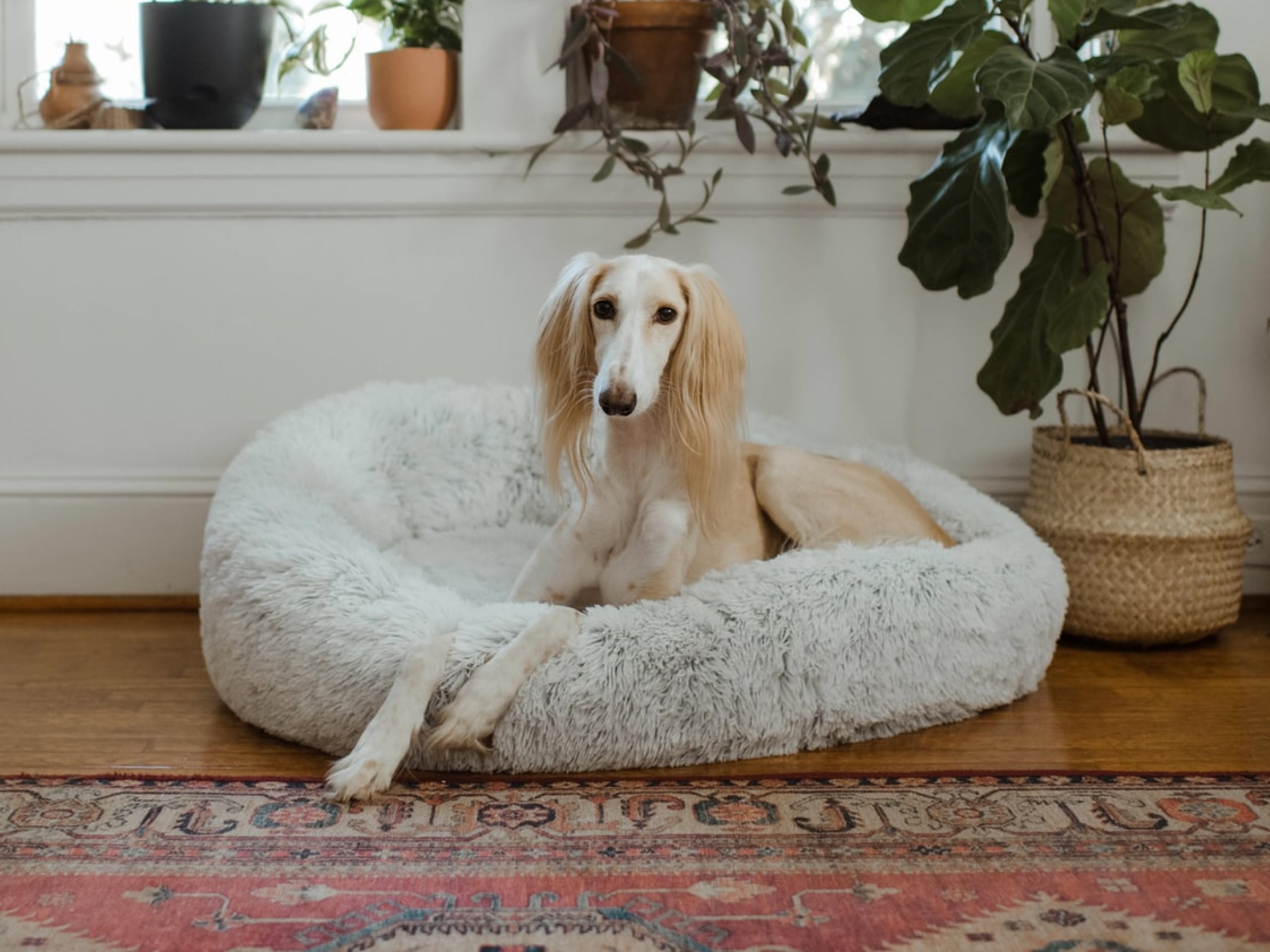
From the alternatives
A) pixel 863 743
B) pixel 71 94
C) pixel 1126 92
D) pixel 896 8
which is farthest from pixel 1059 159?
pixel 71 94

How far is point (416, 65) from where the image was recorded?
277cm

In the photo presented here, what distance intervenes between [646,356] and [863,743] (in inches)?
26.0

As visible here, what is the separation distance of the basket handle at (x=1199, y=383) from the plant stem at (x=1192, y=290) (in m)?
0.02

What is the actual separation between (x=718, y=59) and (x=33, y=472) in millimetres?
1718

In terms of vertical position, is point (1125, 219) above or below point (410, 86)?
below

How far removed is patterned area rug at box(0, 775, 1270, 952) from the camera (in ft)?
4.23

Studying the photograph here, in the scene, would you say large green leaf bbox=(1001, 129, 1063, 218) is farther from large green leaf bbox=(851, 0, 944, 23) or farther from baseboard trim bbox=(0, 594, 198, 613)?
baseboard trim bbox=(0, 594, 198, 613)

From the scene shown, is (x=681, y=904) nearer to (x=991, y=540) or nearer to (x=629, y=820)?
(x=629, y=820)

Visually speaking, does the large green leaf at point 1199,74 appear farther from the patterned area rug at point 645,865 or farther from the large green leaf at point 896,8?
the patterned area rug at point 645,865

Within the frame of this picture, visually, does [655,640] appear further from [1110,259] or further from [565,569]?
[1110,259]

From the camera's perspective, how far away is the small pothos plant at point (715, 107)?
259 centimetres

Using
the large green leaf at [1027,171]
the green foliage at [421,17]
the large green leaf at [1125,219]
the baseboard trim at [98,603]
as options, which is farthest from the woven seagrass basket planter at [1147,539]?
the baseboard trim at [98,603]

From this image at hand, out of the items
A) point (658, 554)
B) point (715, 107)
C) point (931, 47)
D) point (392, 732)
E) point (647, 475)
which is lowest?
point (392, 732)

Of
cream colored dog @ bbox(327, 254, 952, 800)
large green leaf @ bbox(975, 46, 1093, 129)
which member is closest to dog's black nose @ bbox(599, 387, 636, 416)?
cream colored dog @ bbox(327, 254, 952, 800)
